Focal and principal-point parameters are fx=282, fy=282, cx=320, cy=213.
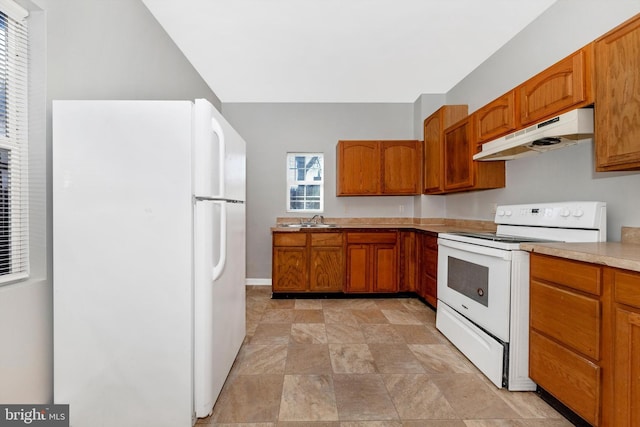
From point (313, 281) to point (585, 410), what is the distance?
104 inches

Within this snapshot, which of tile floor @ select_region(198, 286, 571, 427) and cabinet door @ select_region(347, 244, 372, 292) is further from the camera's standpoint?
cabinet door @ select_region(347, 244, 372, 292)

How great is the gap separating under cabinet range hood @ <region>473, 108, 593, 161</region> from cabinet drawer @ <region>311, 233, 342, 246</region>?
5.97ft

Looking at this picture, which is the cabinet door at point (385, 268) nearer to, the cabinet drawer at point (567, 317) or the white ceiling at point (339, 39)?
the cabinet drawer at point (567, 317)

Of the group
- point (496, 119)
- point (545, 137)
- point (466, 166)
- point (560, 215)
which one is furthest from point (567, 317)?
point (466, 166)

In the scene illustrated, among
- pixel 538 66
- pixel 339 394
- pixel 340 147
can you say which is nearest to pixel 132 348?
pixel 339 394

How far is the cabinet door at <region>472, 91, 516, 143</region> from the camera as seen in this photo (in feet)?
7.30

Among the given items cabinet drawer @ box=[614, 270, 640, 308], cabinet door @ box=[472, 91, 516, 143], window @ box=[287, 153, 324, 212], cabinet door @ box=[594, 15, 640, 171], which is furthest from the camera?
window @ box=[287, 153, 324, 212]

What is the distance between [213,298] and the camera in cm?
154

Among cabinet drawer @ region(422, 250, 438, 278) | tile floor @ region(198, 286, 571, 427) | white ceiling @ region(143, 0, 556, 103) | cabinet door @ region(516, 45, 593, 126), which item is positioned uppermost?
white ceiling @ region(143, 0, 556, 103)

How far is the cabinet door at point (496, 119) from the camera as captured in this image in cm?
223

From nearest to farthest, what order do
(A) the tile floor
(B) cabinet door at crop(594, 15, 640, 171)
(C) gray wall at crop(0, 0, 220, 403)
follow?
(C) gray wall at crop(0, 0, 220, 403), (B) cabinet door at crop(594, 15, 640, 171), (A) the tile floor

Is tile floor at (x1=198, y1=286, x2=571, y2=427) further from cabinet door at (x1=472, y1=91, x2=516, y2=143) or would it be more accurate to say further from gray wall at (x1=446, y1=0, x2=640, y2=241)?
cabinet door at (x1=472, y1=91, x2=516, y2=143)

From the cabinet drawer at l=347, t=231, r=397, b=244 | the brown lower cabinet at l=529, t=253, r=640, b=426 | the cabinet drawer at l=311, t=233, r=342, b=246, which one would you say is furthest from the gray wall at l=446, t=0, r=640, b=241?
the cabinet drawer at l=311, t=233, r=342, b=246

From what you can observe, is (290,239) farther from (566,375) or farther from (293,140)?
(566,375)
